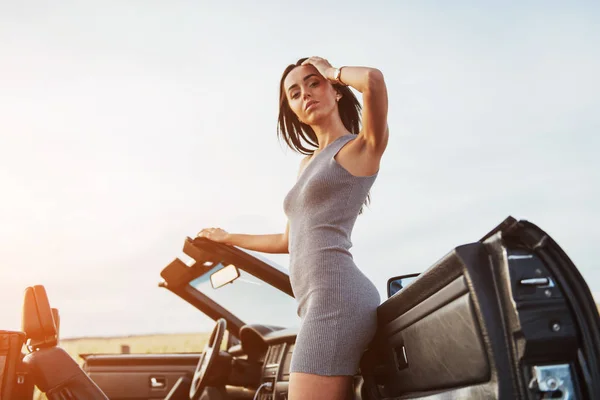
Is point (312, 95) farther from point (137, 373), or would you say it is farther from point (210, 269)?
point (137, 373)

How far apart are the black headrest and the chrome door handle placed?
1853 mm

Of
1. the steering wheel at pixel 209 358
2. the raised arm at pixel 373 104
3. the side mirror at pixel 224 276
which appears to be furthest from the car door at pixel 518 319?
the steering wheel at pixel 209 358

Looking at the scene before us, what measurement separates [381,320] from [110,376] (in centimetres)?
351

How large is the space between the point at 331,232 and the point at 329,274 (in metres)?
0.16

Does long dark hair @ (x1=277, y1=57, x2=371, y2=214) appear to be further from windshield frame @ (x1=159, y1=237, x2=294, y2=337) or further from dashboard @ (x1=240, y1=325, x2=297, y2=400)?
dashboard @ (x1=240, y1=325, x2=297, y2=400)

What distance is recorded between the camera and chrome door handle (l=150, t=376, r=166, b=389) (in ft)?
16.2

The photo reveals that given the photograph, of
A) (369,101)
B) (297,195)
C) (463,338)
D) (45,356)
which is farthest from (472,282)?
(45,356)

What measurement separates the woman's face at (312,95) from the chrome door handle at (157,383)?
3.16 m

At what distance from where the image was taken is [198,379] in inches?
158

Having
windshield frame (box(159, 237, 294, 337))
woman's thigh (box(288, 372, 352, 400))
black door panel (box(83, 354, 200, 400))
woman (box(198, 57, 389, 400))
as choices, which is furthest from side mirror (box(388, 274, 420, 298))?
black door panel (box(83, 354, 200, 400))

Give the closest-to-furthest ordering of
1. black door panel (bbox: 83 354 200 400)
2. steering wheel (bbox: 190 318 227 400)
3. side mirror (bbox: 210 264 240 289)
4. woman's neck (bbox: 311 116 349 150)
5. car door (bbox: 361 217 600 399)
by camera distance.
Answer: car door (bbox: 361 217 600 399), woman's neck (bbox: 311 116 349 150), side mirror (bbox: 210 264 240 289), steering wheel (bbox: 190 318 227 400), black door panel (bbox: 83 354 200 400)

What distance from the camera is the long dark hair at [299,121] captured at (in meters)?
2.81

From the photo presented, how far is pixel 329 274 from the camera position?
6.81 ft

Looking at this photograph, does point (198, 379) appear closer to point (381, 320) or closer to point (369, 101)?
point (381, 320)
